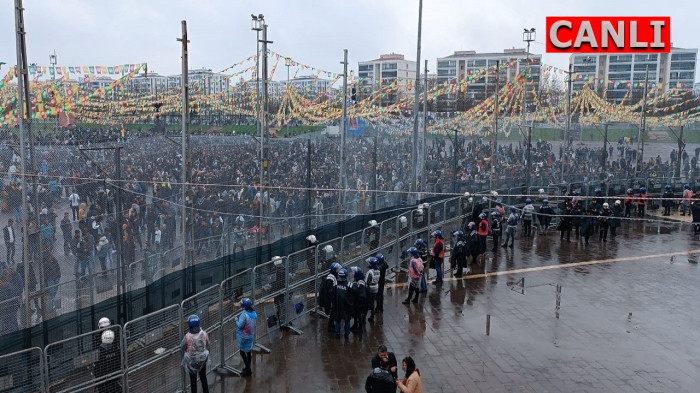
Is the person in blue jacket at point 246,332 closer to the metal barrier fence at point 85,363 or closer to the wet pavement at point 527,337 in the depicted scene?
the wet pavement at point 527,337

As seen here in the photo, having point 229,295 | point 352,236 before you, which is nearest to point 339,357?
point 229,295

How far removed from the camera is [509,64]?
24578 millimetres

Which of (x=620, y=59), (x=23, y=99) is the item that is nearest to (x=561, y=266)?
(x=23, y=99)

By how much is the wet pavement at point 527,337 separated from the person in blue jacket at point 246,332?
31 centimetres

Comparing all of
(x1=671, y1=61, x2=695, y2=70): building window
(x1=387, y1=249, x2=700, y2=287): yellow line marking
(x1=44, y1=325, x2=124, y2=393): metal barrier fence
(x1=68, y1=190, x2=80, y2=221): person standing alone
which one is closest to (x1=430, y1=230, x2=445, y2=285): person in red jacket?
(x1=387, y1=249, x2=700, y2=287): yellow line marking

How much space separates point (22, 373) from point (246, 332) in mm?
3238

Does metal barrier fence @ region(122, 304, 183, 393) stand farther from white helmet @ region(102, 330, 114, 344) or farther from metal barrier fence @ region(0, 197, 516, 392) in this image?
white helmet @ region(102, 330, 114, 344)

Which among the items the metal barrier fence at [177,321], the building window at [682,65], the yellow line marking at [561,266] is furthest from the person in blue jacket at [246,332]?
the building window at [682,65]

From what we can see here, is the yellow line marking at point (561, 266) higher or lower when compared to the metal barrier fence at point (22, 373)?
lower

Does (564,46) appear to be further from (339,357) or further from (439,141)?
(339,357)

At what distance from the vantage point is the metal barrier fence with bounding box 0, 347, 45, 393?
7289 mm

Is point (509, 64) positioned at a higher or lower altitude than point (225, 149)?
higher

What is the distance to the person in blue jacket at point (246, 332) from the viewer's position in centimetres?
973

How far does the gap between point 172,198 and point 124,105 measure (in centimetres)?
1866
